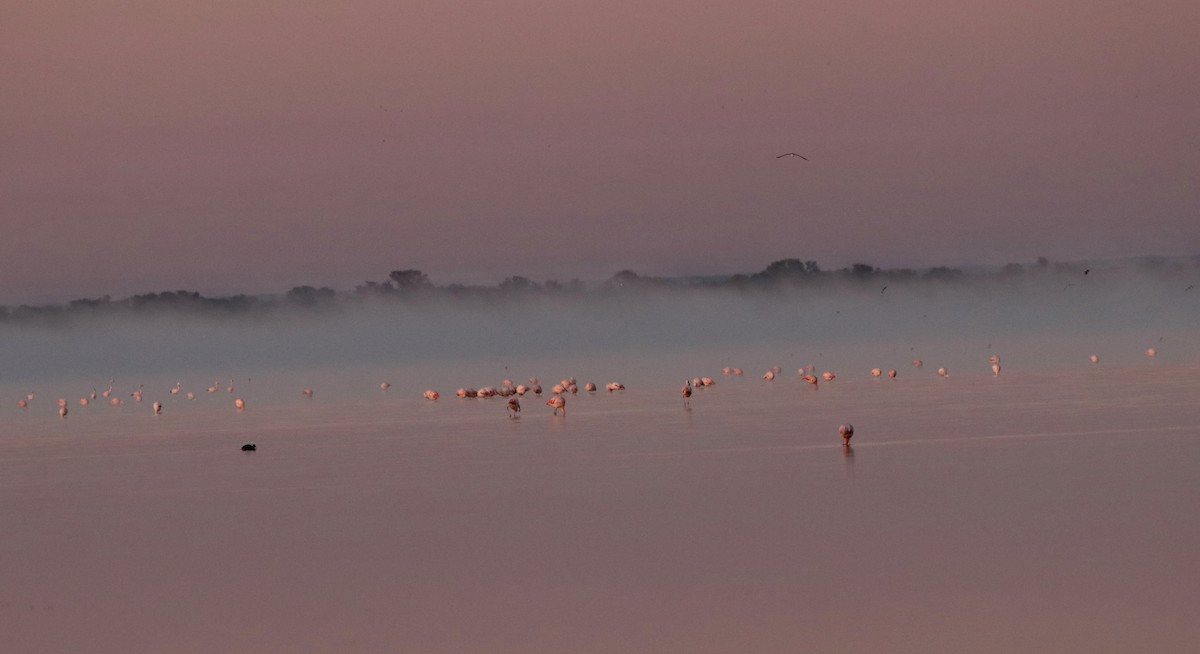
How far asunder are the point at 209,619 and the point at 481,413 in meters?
15.9

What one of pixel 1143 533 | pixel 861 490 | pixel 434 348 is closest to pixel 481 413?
pixel 861 490

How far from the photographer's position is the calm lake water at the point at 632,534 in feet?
30.9

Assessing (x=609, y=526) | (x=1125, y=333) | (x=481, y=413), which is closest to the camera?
(x=609, y=526)

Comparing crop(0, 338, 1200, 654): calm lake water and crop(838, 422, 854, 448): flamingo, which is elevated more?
crop(838, 422, 854, 448): flamingo

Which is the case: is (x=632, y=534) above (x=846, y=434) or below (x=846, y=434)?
below

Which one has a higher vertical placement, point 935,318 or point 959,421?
point 935,318

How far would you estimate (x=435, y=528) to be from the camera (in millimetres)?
13000

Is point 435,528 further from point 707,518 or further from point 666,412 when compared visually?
point 666,412

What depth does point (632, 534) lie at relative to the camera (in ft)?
40.2

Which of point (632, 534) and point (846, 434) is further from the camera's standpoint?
point (846, 434)

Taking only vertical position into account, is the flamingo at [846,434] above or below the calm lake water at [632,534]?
above

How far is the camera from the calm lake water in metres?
9.41

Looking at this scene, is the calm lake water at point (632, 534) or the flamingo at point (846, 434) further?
the flamingo at point (846, 434)

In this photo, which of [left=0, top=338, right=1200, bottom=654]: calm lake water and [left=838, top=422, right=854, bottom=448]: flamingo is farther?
[left=838, top=422, right=854, bottom=448]: flamingo
